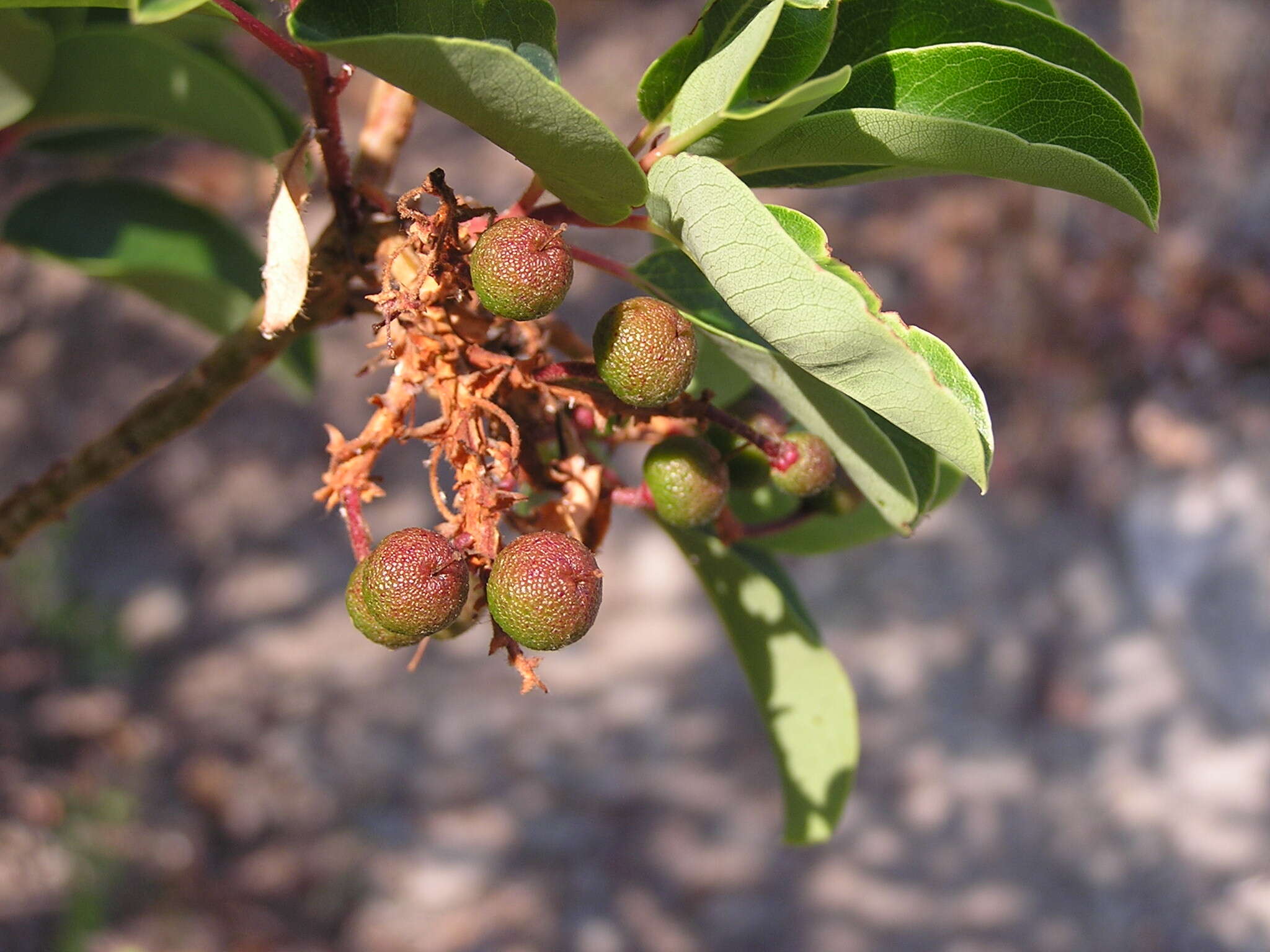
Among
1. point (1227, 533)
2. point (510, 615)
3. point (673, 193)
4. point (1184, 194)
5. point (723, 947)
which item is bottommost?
point (510, 615)

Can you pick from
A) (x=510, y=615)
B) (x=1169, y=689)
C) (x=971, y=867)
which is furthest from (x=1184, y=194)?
(x=510, y=615)

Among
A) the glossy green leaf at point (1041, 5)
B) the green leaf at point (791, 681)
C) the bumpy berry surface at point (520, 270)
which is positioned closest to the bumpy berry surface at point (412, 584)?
the bumpy berry surface at point (520, 270)

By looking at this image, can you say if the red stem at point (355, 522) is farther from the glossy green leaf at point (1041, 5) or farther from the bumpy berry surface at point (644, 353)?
the glossy green leaf at point (1041, 5)

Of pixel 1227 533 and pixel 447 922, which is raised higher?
pixel 1227 533

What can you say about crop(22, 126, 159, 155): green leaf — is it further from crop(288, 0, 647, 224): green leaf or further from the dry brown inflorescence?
crop(288, 0, 647, 224): green leaf

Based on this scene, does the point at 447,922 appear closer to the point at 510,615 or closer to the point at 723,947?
the point at 723,947
